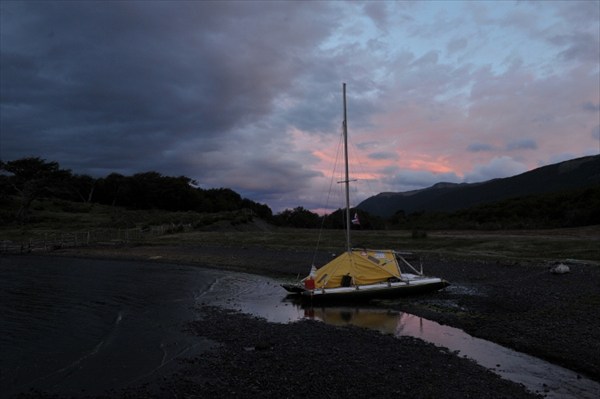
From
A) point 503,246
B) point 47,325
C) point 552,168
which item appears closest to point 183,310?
point 47,325

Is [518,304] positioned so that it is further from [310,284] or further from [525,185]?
[525,185]

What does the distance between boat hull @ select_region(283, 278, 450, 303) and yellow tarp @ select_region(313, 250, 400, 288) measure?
1.60ft

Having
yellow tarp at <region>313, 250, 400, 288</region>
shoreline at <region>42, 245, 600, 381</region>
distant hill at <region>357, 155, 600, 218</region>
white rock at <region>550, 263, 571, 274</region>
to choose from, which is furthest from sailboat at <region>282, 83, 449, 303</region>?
distant hill at <region>357, 155, 600, 218</region>

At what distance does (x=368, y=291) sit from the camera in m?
25.5

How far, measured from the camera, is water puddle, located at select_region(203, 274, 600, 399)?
42.8ft

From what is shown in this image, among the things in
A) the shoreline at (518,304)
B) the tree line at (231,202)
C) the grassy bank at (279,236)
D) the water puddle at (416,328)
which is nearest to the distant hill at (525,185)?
the tree line at (231,202)

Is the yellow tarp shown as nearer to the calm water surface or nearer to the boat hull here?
the boat hull

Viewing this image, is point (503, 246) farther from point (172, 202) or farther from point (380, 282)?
point (172, 202)

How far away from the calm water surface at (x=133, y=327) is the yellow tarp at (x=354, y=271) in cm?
194

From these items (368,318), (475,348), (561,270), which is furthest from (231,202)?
(475,348)

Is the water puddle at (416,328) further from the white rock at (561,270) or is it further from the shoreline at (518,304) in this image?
the white rock at (561,270)

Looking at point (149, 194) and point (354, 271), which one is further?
point (149, 194)

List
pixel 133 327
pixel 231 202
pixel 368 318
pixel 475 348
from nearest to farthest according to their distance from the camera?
1. pixel 475 348
2. pixel 133 327
3. pixel 368 318
4. pixel 231 202

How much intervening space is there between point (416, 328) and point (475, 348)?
366 centimetres
